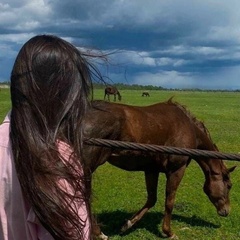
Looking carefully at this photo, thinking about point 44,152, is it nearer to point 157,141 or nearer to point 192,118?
point 157,141

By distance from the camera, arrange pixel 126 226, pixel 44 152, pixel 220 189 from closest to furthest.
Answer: pixel 44 152
pixel 126 226
pixel 220 189

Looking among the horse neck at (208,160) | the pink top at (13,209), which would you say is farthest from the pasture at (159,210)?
the pink top at (13,209)

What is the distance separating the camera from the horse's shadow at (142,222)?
276 inches

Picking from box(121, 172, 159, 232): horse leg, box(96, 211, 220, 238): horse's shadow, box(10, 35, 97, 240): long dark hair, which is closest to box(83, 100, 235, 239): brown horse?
box(121, 172, 159, 232): horse leg

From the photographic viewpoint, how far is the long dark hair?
1.57 metres

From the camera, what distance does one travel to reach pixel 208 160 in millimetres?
7086

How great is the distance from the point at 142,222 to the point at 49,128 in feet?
19.8

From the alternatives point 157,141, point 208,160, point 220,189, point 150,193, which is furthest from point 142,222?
point 157,141

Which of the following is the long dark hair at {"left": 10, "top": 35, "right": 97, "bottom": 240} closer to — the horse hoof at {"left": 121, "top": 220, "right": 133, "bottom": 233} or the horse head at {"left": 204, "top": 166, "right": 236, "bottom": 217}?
the horse hoof at {"left": 121, "top": 220, "right": 133, "bottom": 233}

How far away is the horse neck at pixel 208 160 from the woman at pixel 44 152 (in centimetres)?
550

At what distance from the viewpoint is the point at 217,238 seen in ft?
22.4

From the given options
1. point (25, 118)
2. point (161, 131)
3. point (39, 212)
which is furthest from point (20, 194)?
point (161, 131)

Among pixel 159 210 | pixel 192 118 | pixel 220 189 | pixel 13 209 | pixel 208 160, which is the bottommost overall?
pixel 159 210

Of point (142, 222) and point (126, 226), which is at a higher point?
point (126, 226)
